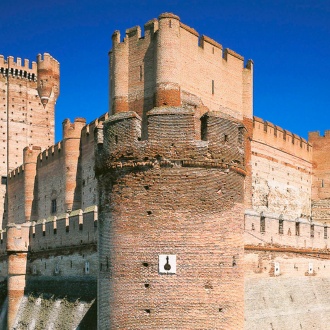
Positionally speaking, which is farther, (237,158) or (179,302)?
(237,158)

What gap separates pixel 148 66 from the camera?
21.5 m

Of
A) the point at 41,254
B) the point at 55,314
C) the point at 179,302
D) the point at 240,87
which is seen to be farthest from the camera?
the point at 240,87

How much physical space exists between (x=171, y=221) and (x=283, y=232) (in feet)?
32.9

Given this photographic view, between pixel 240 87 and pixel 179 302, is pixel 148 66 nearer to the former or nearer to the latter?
pixel 240 87

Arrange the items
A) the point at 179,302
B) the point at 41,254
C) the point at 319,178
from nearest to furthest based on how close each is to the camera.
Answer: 1. the point at 179,302
2. the point at 41,254
3. the point at 319,178

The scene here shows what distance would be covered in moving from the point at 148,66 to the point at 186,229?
14.1m

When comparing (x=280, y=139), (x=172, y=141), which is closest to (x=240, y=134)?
(x=172, y=141)

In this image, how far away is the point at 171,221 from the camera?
8.12 meters

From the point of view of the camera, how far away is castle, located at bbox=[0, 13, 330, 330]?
26.8 feet

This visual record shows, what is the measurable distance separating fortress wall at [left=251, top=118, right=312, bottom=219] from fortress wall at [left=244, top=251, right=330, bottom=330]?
8398mm

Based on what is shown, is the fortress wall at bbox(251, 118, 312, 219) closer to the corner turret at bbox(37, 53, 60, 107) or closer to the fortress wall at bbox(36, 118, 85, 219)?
the fortress wall at bbox(36, 118, 85, 219)

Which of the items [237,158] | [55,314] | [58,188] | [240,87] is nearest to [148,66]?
[240,87]

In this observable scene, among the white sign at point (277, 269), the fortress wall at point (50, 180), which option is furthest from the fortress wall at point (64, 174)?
the white sign at point (277, 269)

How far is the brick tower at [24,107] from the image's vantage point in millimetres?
39219
